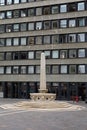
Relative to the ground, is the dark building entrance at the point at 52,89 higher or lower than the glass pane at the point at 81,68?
lower

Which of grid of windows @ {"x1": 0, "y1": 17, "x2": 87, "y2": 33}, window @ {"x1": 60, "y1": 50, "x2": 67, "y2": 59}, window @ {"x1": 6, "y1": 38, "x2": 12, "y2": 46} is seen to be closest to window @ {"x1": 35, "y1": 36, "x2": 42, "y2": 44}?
grid of windows @ {"x1": 0, "y1": 17, "x2": 87, "y2": 33}

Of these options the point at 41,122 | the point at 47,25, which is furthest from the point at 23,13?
the point at 41,122

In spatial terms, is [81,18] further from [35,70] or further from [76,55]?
[35,70]

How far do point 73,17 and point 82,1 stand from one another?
3.96m

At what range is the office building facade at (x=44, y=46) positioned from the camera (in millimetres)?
84750

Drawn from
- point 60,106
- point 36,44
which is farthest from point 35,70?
point 60,106

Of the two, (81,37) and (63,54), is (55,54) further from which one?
(81,37)

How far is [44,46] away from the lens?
3497 inches

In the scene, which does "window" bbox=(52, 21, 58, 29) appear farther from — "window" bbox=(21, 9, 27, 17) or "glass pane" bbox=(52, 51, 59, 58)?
"window" bbox=(21, 9, 27, 17)

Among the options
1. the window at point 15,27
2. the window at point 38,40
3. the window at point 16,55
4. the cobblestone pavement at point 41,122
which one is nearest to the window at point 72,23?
the window at point 38,40

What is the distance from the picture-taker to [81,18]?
84562mm

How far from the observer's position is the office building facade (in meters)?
84.8

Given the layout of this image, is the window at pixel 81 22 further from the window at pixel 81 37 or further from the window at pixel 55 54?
the window at pixel 55 54

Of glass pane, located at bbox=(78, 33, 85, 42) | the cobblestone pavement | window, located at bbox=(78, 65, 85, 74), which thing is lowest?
the cobblestone pavement
